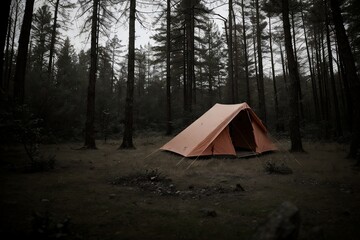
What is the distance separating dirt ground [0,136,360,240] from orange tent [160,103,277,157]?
3.19 ft

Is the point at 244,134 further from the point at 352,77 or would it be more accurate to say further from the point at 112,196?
the point at 112,196

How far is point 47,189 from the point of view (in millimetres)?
4012

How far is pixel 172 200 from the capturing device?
3.74 metres

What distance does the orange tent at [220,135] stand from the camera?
7.36 m

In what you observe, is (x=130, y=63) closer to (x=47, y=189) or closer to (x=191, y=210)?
(x=47, y=189)

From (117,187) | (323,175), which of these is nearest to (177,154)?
(117,187)

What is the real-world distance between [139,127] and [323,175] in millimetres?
17832

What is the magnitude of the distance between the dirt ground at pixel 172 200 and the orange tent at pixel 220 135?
0.97 metres

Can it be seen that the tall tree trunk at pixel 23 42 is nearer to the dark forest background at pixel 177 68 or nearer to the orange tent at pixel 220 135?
the dark forest background at pixel 177 68

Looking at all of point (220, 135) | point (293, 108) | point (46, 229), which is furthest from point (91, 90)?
point (293, 108)

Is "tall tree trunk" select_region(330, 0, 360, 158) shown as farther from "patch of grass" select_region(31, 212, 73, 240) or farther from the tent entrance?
"patch of grass" select_region(31, 212, 73, 240)

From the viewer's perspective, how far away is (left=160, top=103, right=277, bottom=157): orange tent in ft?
24.2

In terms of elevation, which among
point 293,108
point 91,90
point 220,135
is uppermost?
point 91,90

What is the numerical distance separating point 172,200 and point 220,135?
4.25 metres
